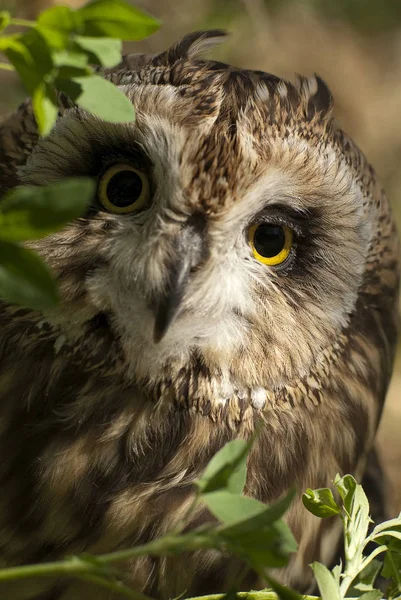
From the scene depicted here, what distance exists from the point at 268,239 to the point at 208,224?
0.49ft

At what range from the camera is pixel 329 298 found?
4.62 ft

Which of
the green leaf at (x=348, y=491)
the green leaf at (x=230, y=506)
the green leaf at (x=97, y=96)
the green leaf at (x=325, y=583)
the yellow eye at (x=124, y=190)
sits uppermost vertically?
the green leaf at (x=97, y=96)

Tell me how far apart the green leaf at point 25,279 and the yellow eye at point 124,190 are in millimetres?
530

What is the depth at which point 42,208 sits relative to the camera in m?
0.71

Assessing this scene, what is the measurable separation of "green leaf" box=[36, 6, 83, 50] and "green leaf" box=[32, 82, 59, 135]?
4 cm

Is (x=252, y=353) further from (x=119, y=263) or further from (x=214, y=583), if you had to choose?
→ (x=214, y=583)

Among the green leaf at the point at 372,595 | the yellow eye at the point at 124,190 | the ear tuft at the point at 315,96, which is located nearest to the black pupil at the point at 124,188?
the yellow eye at the point at 124,190

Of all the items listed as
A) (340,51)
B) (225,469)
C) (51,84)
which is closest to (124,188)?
(51,84)

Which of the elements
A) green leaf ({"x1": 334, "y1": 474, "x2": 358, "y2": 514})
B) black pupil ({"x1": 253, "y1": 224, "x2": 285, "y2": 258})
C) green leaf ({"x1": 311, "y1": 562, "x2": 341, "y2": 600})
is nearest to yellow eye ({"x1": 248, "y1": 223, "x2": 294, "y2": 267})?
black pupil ({"x1": 253, "y1": 224, "x2": 285, "y2": 258})

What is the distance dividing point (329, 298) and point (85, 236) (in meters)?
0.41

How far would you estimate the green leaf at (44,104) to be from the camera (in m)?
0.78

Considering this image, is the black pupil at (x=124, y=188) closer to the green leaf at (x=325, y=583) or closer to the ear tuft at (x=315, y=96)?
the ear tuft at (x=315, y=96)

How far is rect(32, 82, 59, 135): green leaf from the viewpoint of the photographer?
0.78 metres

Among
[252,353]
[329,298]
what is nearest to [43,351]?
[252,353]
